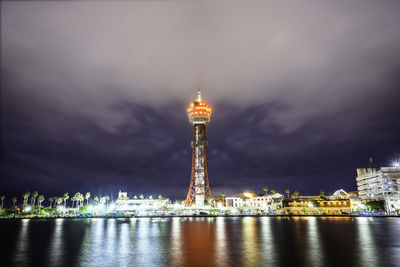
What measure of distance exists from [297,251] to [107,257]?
24333mm

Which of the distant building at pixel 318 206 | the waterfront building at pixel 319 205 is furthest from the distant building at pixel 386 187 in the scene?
the distant building at pixel 318 206

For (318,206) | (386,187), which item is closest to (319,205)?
(318,206)

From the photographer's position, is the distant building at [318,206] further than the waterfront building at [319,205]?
No

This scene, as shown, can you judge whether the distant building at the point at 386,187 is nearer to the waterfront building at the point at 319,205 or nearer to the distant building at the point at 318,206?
the waterfront building at the point at 319,205

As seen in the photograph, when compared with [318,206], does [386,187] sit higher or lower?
higher

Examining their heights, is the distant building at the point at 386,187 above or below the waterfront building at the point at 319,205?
above

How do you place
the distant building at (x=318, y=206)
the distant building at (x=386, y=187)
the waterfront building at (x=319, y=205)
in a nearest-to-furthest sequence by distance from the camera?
the distant building at (x=386, y=187)
the distant building at (x=318, y=206)
the waterfront building at (x=319, y=205)

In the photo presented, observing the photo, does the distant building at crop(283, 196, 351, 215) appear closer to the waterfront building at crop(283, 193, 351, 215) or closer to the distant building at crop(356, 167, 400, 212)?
the waterfront building at crop(283, 193, 351, 215)

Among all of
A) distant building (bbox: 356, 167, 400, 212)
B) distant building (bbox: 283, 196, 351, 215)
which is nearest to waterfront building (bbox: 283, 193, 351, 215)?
distant building (bbox: 283, 196, 351, 215)

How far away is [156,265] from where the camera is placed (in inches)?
1049

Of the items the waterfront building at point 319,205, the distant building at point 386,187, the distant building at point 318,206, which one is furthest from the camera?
the waterfront building at point 319,205

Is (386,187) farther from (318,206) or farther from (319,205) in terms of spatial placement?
(318,206)

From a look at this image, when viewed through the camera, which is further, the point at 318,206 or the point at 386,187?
the point at 318,206

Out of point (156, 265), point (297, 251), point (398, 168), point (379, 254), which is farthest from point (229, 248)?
point (398, 168)
